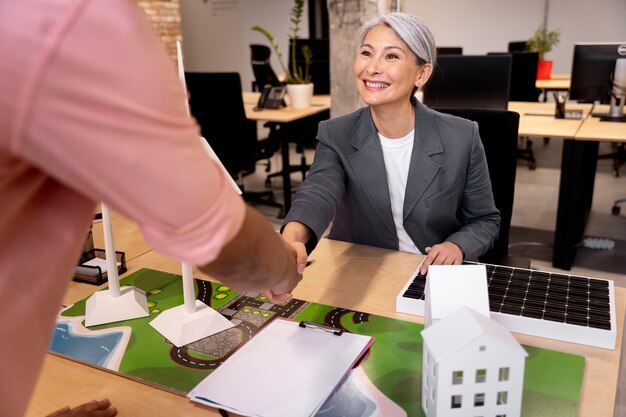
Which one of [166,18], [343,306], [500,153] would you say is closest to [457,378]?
[343,306]

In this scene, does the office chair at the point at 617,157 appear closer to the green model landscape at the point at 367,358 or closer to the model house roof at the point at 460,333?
the green model landscape at the point at 367,358

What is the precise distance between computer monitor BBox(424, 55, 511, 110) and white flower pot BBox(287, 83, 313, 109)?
55.0 inches

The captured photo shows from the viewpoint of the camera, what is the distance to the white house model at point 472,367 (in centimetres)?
79

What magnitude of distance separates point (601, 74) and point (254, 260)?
3732 millimetres

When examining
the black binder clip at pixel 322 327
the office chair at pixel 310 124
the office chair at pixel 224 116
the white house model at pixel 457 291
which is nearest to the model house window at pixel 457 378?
the white house model at pixel 457 291

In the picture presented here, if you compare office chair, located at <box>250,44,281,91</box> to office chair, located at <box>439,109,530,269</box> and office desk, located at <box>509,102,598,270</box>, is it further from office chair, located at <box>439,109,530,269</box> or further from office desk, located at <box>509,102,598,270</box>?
office chair, located at <box>439,109,530,269</box>

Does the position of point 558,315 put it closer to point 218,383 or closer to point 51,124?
point 218,383

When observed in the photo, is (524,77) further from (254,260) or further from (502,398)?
(254,260)

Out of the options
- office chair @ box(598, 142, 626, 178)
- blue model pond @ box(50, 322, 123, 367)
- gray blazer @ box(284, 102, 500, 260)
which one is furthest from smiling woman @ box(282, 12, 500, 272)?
office chair @ box(598, 142, 626, 178)

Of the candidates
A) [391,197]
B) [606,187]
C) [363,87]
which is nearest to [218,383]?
[391,197]

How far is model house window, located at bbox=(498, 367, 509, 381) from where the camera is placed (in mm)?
814

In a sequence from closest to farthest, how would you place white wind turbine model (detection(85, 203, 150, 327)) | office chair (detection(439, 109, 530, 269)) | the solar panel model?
the solar panel model
white wind turbine model (detection(85, 203, 150, 327))
office chair (detection(439, 109, 530, 269))

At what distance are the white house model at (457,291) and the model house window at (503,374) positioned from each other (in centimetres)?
11

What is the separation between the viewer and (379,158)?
180 cm
